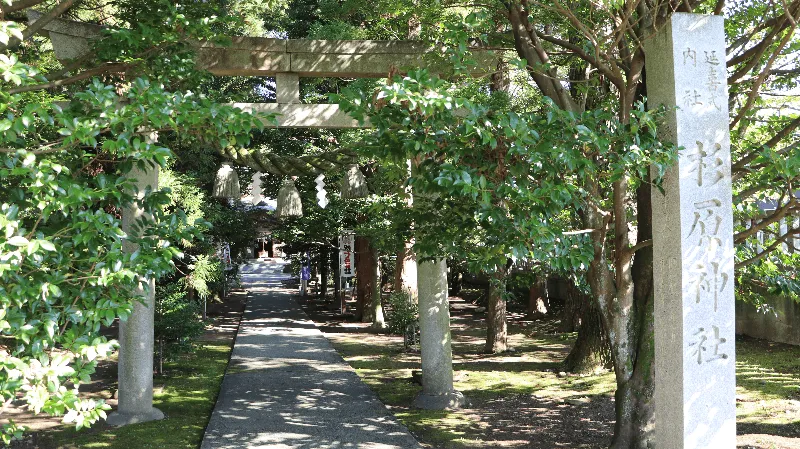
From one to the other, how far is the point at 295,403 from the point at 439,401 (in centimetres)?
183

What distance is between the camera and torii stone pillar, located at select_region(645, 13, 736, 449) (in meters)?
4.42

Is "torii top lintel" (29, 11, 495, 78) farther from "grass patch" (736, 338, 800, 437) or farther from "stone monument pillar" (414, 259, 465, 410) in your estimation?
"grass patch" (736, 338, 800, 437)

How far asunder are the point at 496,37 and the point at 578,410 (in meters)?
4.69

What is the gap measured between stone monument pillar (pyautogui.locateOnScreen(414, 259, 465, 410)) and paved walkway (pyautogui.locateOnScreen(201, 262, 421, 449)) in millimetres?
749

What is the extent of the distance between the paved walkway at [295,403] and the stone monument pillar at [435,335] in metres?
0.75

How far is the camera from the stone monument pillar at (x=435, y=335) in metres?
9.02

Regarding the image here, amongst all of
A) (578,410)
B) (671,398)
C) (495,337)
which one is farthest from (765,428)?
(495,337)

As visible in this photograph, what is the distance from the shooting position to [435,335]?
9.14 m

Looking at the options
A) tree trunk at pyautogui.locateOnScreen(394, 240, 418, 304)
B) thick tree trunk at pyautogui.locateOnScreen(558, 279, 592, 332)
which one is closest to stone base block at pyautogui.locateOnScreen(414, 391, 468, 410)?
thick tree trunk at pyautogui.locateOnScreen(558, 279, 592, 332)

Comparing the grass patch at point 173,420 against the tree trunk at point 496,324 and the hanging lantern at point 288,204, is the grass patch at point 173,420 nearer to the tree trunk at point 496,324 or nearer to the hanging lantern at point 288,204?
the hanging lantern at point 288,204

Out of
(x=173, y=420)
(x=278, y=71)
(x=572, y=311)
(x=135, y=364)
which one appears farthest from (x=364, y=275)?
(x=278, y=71)

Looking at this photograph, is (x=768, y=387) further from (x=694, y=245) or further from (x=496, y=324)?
(x=694, y=245)

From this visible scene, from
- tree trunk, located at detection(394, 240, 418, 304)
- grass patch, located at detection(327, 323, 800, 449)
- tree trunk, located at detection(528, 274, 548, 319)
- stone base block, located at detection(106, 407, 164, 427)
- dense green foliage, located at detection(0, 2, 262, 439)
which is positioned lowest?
grass patch, located at detection(327, 323, 800, 449)

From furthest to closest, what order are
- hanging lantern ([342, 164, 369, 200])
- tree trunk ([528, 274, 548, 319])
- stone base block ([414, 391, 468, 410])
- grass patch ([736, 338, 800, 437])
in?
1. tree trunk ([528, 274, 548, 319])
2. hanging lantern ([342, 164, 369, 200])
3. stone base block ([414, 391, 468, 410])
4. grass patch ([736, 338, 800, 437])
